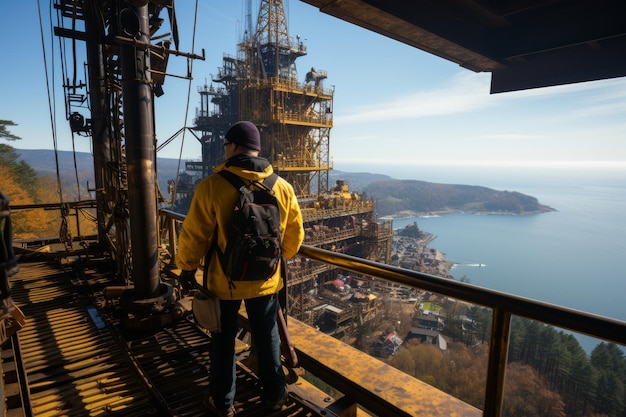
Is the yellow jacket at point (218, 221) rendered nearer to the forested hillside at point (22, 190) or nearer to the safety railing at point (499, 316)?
the safety railing at point (499, 316)

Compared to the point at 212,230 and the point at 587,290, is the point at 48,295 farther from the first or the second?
the point at 587,290

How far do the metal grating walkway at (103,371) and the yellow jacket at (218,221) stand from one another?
42.1 inches

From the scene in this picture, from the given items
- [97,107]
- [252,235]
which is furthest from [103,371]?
[97,107]

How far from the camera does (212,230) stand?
210 cm

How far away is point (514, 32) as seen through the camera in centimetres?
351

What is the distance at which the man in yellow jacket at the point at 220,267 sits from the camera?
2049 millimetres

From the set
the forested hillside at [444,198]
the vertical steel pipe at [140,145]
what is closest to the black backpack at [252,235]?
the vertical steel pipe at [140,145]

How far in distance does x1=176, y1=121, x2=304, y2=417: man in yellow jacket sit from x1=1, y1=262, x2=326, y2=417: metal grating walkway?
0.31m

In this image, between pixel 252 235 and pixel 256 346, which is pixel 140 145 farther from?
pixel 256 346

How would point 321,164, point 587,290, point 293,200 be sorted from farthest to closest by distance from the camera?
point 587,290, point 321,164, point 293,200

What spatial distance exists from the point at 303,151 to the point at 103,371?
101 ft

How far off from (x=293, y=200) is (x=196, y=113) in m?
49.3

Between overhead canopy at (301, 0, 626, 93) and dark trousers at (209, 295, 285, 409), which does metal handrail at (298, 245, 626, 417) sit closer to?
dark trousers at (209, 295, 285, 409)

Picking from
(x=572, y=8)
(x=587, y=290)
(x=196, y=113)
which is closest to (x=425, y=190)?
(x=587, y=290)
